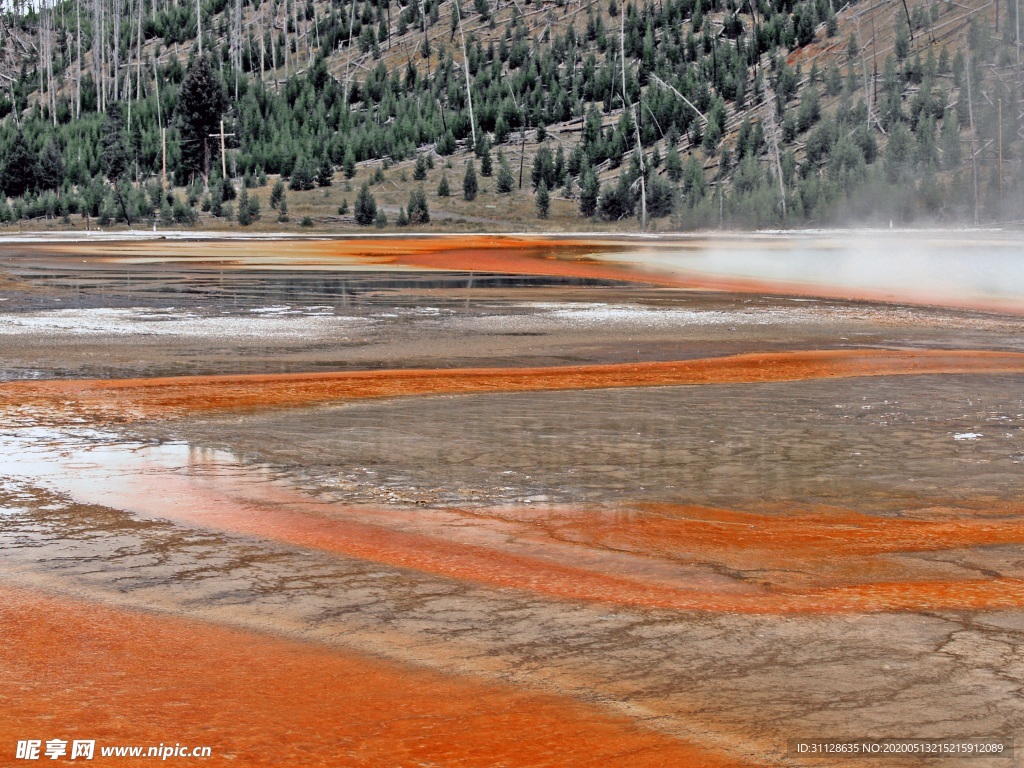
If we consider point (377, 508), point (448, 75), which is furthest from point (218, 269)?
point (448, 75)

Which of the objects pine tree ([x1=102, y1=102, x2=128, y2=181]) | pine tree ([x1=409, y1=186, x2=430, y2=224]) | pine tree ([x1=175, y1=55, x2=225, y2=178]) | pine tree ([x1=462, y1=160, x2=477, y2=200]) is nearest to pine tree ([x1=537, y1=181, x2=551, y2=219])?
pine tree ([x1=462, y1=160, x2=477, y2=200])

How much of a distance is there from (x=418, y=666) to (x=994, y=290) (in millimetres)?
21930

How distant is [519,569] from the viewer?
605 cm

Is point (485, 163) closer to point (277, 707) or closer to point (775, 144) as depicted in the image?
point (775, 144)

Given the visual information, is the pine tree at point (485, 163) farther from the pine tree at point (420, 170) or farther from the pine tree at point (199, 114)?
the pine tree at point (199, 114)

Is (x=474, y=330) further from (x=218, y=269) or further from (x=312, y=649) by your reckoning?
(x=218, y=269)

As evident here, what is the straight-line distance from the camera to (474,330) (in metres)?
17.4

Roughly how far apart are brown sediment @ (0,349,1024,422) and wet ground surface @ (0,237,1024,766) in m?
0.14

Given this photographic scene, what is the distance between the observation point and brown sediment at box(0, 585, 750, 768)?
13.4ft

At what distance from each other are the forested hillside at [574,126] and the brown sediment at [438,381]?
140ft

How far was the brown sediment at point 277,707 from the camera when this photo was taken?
409 centimetres

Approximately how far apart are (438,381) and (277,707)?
8131mm

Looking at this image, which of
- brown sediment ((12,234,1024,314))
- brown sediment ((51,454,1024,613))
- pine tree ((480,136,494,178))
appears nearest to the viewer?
brown sediment ((51,454,1024,613))

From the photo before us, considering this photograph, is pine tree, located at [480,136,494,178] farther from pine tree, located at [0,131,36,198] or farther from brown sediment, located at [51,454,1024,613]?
brown sediment, located at [51,454,1024,613]
